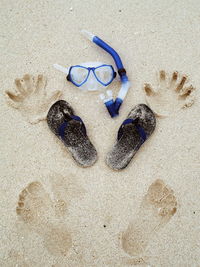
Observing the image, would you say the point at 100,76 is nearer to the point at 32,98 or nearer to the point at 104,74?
the point at 104,74

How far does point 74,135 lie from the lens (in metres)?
1.92

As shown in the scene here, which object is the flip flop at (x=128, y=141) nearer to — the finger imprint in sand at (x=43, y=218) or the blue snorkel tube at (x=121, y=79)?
the blue snorkel tube at (x=121, y=79)

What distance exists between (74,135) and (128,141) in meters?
0.36

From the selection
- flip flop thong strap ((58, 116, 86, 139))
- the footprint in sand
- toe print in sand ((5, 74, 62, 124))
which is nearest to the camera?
the footprint in sand

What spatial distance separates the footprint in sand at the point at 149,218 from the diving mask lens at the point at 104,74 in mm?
805

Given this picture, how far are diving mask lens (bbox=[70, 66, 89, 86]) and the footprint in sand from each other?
2.93 ft

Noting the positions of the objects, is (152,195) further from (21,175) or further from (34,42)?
(34,42)

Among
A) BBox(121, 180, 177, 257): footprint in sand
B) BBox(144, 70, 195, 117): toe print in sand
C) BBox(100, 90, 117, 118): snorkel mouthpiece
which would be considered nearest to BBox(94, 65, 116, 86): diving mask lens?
BBox(100, 90, 117, 118): snorkel mouthpiece

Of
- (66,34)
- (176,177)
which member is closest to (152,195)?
(176,177)

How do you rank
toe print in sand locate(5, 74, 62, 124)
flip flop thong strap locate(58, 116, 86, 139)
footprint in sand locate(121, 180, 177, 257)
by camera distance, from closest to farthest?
footprint in sand locate(121, 180, 177, 257)
flip flop thong strap locate(58, 116, 86, 139)
toe print in sand locate(5, 74, 62, 124)

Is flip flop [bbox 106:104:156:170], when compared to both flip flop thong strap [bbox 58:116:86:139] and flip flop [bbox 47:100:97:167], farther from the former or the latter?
flip flop thong strap [bbox 58:116:86:139]

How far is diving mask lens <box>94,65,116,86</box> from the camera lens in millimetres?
2062

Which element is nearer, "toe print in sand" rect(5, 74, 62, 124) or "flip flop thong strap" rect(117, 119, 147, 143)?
"flip flop thong strap" rect(117, 119, 147, 143)

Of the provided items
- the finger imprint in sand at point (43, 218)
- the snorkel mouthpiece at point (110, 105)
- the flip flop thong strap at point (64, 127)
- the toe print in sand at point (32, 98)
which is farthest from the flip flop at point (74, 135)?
the finger imprint in sand at point (43, 218)
